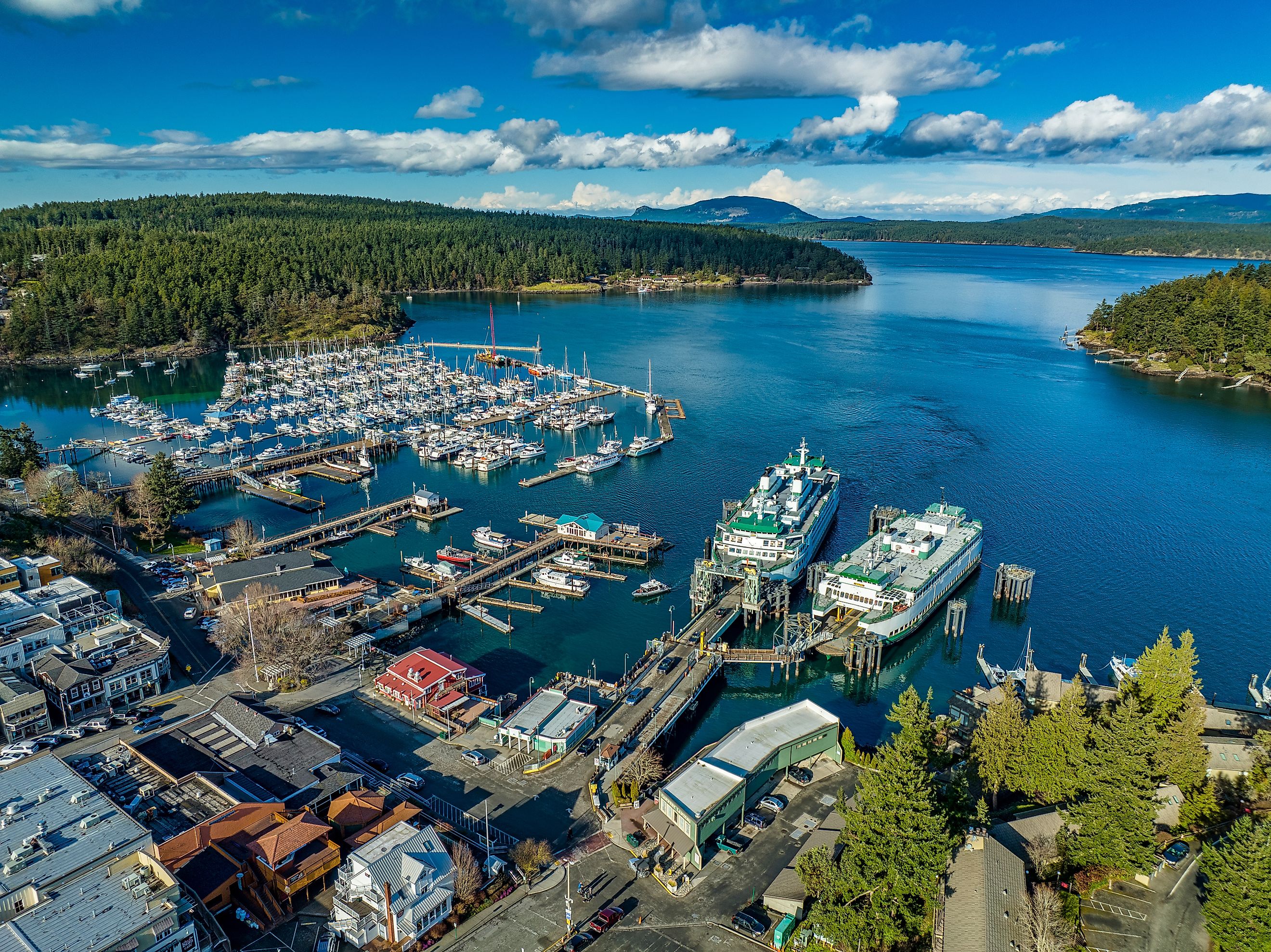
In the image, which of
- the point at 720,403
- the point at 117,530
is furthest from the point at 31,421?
the point at 720,403

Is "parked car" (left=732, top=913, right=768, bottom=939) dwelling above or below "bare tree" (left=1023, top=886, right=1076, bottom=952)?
below

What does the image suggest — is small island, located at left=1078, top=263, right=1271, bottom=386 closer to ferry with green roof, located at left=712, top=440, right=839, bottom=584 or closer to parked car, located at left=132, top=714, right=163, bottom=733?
ferry with green roof, located at left=712, top=440, right=839, bottom=584

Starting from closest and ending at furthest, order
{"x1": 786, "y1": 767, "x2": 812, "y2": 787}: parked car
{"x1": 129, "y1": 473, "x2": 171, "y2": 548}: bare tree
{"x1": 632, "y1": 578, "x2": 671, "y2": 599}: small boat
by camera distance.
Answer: {"x1": 786, "y1": 767, "x2": 812, "y2": 787}: parked car → {"x1": 632, "y1": 578, "x2": 671, "y2": 599}: small boat → {"x1": 129, "y1": 473, "x2": 171, "y2": 548}: bare tree

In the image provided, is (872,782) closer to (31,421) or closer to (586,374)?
(586,374)

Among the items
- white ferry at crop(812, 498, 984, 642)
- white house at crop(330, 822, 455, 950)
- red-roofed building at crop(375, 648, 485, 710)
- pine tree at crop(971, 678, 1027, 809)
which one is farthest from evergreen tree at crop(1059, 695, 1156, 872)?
red-roofed building at crop(375, 648, 485, 710)

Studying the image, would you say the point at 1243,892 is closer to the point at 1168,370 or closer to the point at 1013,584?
the point at 1013,584

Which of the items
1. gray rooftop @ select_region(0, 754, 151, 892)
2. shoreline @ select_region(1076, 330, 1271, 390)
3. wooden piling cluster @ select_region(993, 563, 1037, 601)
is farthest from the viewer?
shoreline @ select_region(1076, 330, 1271, 390)

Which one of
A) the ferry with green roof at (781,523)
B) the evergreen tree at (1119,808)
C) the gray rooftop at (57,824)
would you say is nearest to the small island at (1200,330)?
the ferry with green roof at (781,523)

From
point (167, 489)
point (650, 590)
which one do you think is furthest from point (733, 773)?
point (167, 489)
